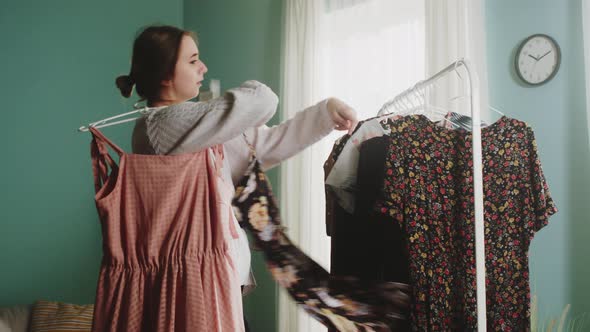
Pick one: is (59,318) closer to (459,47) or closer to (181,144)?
(181,144)

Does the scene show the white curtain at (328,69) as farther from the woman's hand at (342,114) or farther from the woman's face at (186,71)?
the woman's face at (186,71)

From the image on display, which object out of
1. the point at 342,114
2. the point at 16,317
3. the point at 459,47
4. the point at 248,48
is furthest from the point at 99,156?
the point at 248,48

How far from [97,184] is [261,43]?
2630 mm

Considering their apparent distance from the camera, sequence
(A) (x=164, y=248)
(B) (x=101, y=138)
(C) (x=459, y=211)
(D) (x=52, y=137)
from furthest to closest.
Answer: (D) (x=52, y=137), (C) (x=459, y=211), (B) (x=101, y=138), (A) (x=164, y=248)

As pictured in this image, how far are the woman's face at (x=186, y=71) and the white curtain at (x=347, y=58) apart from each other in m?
1.42

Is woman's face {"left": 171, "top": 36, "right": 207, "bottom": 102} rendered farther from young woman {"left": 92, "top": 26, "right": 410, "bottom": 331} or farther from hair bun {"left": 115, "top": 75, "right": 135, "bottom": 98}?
hair bun {"left": 115, "top": 75, "right": 135, "bottom": 98}

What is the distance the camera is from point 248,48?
3.54 metres

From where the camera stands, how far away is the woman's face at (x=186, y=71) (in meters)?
1.02

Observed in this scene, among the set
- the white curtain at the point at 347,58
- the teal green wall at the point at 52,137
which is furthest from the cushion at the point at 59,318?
the white curtain at the point at 347,58

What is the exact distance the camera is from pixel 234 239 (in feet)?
3.25

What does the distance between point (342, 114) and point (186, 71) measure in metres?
0.37

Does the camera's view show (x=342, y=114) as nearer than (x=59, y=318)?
Yes

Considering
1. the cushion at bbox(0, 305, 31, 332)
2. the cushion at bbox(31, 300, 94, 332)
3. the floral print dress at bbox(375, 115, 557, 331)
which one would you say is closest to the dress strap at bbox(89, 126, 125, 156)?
the floral print dress at bbox(375, 115, 557, 331)

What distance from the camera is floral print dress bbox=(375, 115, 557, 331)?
4.65 ft
